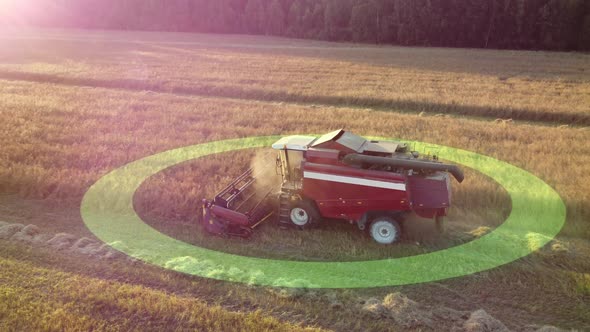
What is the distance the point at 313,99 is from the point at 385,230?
719 inches

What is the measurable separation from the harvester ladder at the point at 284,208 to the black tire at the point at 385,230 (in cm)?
168

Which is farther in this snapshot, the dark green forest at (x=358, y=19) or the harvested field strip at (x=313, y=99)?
the dark green forest at (x=358, y=19)

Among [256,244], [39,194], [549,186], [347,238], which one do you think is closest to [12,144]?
[39,194]

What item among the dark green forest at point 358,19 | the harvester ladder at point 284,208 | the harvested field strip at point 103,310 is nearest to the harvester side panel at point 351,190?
the harvester ladder at point 284,208

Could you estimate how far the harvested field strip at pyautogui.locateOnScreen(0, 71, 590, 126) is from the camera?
73.6 feet

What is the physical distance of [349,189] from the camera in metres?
8.89

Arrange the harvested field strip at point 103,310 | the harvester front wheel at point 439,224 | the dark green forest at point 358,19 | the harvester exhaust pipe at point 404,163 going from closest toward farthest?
1. the harvested field strip at point 103,310
2. the harvester exhaust pipe at point 404,163
3. the harvester front wheel at point 439,224
4. the dark green forest at point 358,19

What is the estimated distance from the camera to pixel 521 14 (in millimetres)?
63562

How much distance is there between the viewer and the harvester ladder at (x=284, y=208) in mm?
9609

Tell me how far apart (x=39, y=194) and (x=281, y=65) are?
31.8m

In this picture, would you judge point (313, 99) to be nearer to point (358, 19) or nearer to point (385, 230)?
point (385, 230)

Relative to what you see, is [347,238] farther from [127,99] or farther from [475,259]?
[127,99]
